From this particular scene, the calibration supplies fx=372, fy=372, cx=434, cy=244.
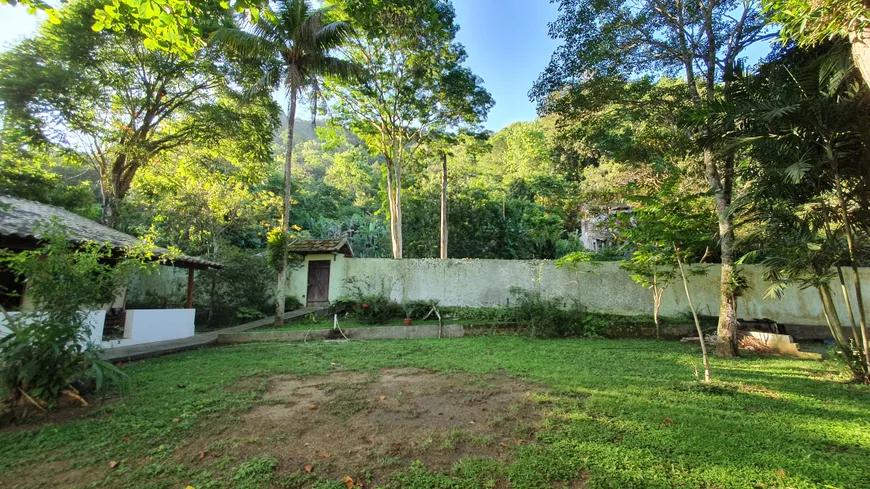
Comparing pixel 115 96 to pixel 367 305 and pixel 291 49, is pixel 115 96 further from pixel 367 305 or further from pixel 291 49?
pixel 367 305

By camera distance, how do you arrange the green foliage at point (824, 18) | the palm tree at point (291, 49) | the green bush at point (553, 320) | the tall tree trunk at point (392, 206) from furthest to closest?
1. the tall tree trunk at point (392, 206)
2. the palm tree at point (291, 49)
3. the green bush at point (553, 320)
4. the green foliage at point (824, 18)

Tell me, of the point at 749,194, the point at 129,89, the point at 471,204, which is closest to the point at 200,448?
the point at 749,194

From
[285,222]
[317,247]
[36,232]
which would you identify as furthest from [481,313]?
[36,232]

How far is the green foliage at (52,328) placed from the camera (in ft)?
12.3

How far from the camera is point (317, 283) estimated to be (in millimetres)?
13875

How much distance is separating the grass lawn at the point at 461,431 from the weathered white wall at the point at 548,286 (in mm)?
4879

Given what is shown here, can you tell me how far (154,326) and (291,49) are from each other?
315 inches

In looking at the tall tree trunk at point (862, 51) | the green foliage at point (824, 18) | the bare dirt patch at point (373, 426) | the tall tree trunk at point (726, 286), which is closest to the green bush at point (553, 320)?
the tall tree trunk at point (726, 286)

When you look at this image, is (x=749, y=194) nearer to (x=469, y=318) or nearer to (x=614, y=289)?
(x=614, y=289)

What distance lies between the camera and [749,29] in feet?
23.2

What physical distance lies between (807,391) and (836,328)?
1472mm

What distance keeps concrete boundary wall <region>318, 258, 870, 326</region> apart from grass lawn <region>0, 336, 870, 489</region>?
16.0ft

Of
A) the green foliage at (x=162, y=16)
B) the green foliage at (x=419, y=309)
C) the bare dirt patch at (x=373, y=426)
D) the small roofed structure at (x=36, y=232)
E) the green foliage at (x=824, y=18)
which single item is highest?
the green foliage at (x=162, y=16)

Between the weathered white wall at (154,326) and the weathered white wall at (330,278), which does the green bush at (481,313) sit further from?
the weathered white wall at (154,326)
